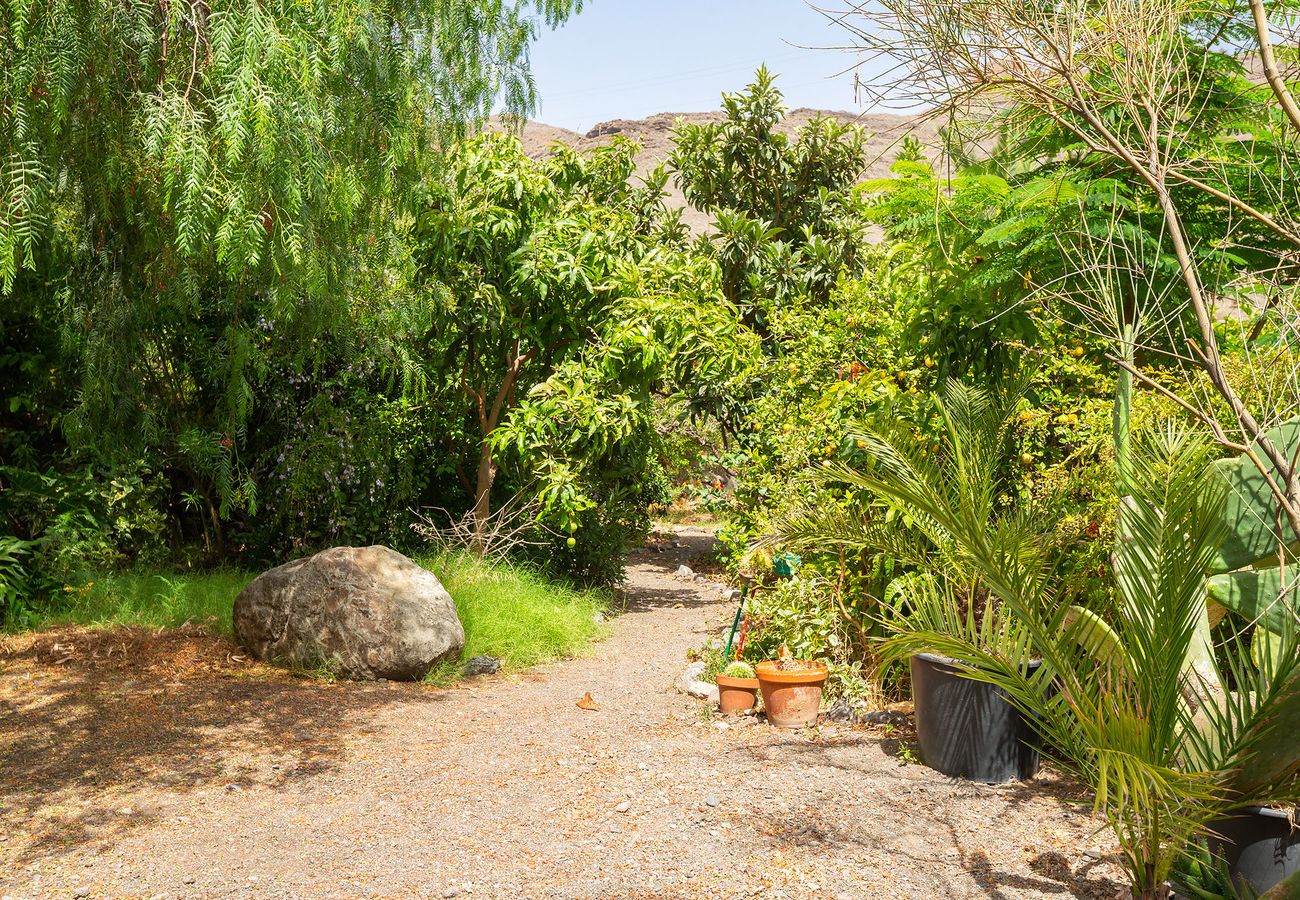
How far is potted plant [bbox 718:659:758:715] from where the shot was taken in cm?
565

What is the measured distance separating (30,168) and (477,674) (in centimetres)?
399

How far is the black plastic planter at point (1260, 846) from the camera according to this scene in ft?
10.5

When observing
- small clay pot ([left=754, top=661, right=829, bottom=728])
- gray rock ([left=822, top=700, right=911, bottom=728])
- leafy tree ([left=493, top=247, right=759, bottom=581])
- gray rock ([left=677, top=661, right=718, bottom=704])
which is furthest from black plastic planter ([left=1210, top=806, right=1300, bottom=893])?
leafy tree ([left=493, top=247, right=759, bottom=581])

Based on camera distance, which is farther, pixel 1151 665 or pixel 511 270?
pixel 511 270

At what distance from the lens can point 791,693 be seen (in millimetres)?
5410

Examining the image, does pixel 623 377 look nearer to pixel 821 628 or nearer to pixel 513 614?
pixel 513 614

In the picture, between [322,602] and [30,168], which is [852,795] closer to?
[322,602]

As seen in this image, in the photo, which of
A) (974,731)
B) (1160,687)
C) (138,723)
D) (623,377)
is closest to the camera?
(1160,687)

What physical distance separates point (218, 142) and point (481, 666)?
3.81 m

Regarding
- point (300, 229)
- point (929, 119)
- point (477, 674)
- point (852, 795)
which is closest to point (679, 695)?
point (477, 674)

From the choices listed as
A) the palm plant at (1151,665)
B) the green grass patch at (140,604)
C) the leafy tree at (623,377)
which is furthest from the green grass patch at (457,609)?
the palm plant at (1151,665)

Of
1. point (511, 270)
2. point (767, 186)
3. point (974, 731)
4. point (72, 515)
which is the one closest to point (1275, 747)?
point (974, 731)

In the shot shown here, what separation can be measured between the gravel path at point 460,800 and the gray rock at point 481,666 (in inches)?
17.3

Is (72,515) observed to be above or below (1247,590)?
below
